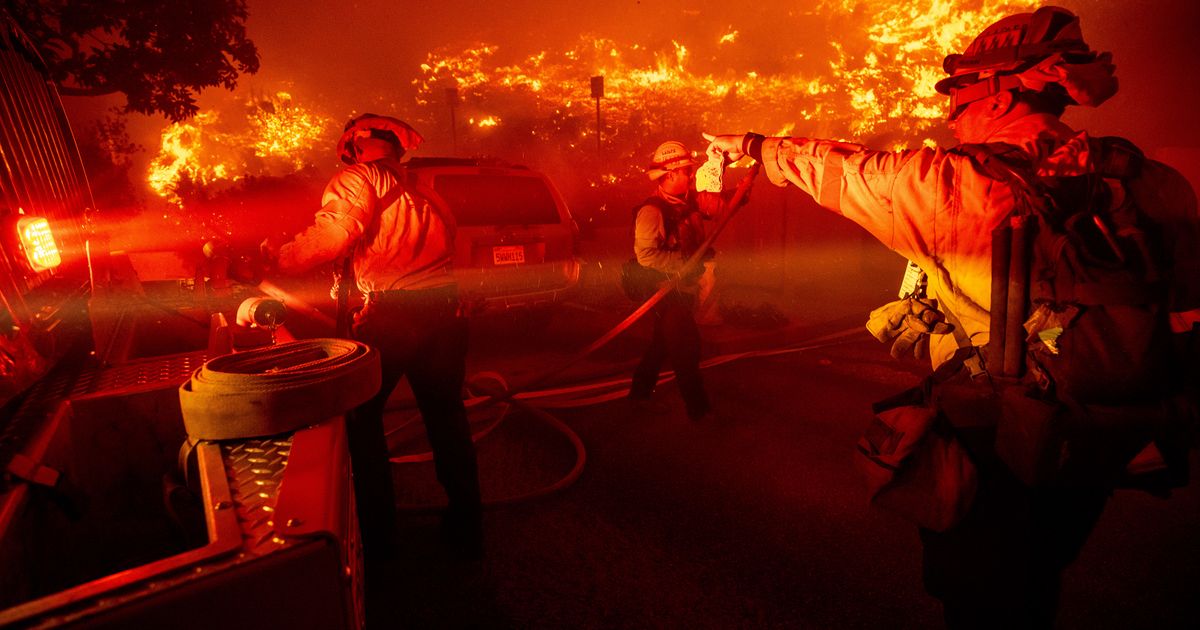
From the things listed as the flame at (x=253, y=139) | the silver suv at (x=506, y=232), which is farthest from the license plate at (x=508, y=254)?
the flame at (x=253, y=139)

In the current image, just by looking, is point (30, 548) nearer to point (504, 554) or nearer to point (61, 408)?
point (61, 408)

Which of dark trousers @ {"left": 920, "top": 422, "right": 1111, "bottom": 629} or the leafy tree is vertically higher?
the leafy tree

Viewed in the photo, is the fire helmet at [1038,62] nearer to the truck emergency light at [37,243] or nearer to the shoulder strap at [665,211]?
the shoulder strap at [665,211]

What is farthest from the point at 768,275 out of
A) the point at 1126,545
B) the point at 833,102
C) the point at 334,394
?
the point at 833,102

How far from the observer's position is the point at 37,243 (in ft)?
6.36

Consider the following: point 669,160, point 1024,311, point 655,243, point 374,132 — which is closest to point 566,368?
point 655,243

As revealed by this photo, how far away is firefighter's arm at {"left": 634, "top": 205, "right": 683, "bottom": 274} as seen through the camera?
432 cm

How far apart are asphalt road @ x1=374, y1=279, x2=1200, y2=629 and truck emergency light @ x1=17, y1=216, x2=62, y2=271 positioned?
1903 mm

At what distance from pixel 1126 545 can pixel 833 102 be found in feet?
135

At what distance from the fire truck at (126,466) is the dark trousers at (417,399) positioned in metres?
0.55

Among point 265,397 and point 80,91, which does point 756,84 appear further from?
point 265,397

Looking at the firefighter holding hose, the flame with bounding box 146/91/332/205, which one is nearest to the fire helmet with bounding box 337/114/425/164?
the firefighter holding hose

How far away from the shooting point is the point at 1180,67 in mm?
11391

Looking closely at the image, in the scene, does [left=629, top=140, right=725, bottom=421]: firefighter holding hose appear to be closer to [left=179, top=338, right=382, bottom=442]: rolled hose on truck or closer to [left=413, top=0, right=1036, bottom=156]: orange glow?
[left=179, top=338, right=382, bottom=442]: rolled hose on truck
